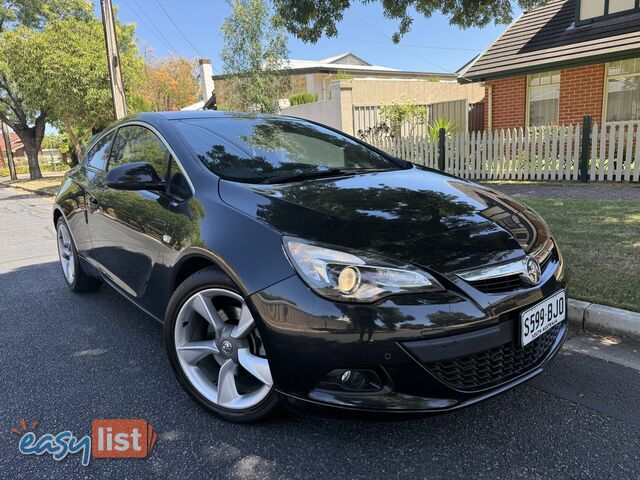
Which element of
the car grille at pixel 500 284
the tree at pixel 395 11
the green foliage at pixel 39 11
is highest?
the green foliage at pixel 39 11

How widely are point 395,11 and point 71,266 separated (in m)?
5.11

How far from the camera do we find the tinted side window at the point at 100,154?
12.9 ft

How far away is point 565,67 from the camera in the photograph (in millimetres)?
10836

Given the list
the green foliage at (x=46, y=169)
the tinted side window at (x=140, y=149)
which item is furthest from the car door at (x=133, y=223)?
the green foliage at (x=46, y=169)

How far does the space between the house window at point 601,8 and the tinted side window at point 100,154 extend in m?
11.3

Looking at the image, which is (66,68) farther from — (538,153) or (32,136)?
(538,153)

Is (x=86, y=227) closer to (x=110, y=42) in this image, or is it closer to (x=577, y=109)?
(x=110, y=42)

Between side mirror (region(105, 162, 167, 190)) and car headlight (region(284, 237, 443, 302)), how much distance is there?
1186 mm

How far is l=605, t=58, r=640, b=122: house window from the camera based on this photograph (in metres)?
10.8

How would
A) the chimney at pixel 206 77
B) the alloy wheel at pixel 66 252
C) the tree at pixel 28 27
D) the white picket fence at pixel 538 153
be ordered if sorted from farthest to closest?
the chimney at pixel 206 77 < the tree at pixel 28 27 < the white picket fence at pixel 538 153 < the alloy wheel at pixel 66 252

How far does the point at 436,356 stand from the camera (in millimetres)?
1851

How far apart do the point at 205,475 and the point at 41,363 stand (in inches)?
69.4

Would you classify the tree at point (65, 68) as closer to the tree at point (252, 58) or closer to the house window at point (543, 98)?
the tree at point (252, 58)

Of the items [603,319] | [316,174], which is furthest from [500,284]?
[603,319]
